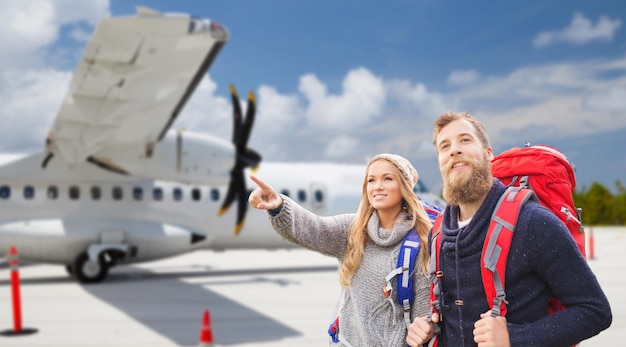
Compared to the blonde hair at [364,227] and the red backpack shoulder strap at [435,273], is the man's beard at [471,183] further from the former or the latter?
the blonde hair at [364,227]

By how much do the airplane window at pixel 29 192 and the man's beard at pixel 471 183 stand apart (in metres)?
11.4

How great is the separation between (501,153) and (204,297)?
337 inches

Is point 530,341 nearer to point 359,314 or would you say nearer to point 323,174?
point 359,314

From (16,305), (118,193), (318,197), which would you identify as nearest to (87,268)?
(118,193)

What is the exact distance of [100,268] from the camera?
11547 mm

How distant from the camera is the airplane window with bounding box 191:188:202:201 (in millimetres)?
12859

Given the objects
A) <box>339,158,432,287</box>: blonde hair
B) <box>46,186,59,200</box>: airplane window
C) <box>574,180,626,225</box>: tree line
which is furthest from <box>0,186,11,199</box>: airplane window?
<box>574,180,626,225</box>: tree line

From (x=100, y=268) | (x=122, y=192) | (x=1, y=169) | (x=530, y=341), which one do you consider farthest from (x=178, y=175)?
(x=530, y=341)

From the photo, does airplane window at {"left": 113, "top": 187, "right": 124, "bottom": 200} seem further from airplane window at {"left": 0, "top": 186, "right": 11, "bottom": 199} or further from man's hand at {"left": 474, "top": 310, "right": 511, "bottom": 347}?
man's hand at {"left": 474, "top": 310, "right": 511, "bottom": 347}

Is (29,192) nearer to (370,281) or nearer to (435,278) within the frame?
(370,281)

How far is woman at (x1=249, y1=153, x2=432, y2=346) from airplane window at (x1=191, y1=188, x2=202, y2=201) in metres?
10.7

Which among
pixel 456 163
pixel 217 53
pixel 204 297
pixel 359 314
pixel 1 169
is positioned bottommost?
pixel 204 297

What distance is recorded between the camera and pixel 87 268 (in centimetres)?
1145

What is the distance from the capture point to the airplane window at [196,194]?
42.2ft
